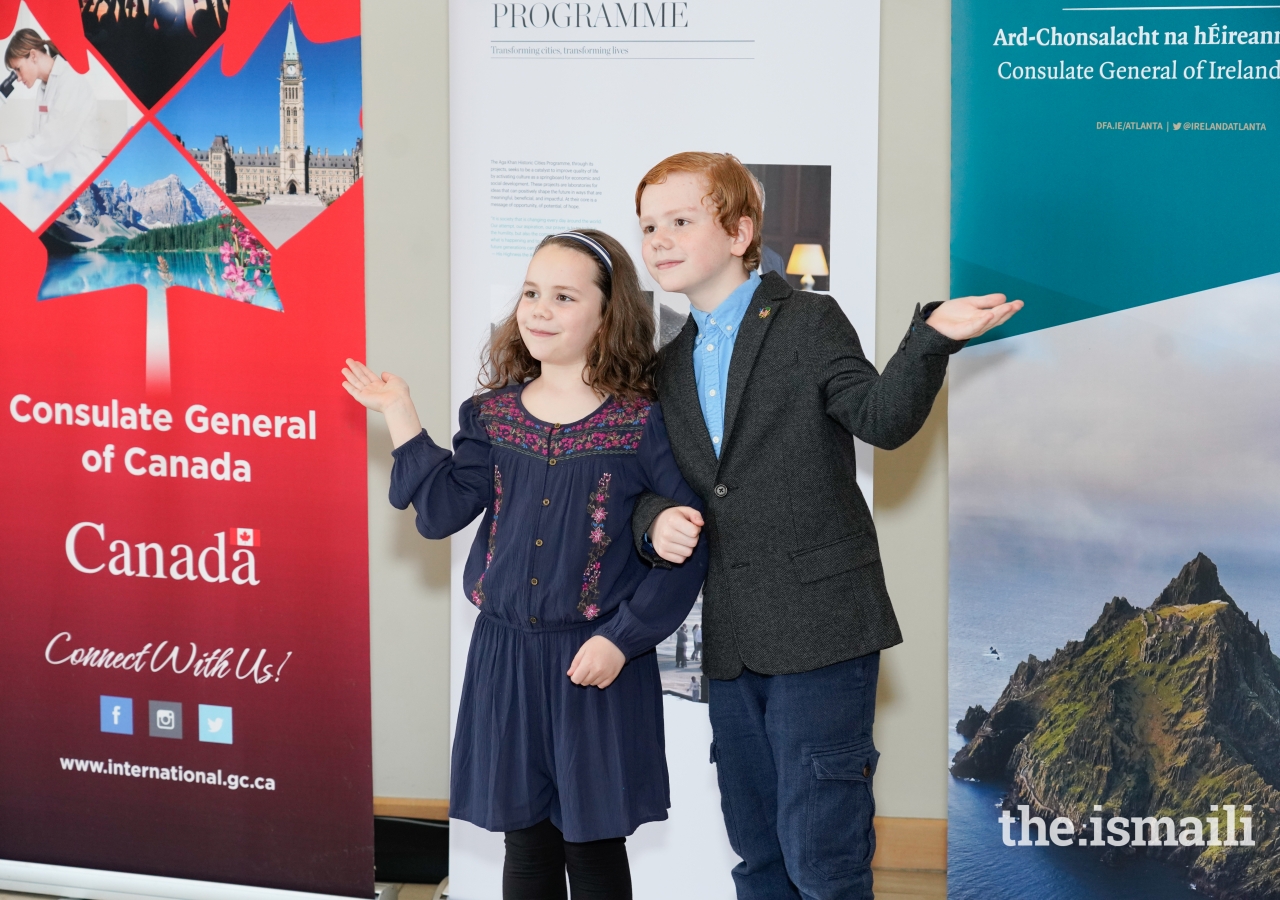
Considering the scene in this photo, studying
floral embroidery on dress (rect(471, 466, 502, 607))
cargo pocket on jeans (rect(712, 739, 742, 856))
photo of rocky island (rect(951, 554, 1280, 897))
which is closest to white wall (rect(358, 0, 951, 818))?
photo of rocky island (rect(951, 554, 1280, 897))

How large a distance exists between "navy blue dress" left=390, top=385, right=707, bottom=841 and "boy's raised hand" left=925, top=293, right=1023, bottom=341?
20.6 inches

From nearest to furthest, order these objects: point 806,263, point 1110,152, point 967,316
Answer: point 967,316 < point 1110,152 < point 806,263

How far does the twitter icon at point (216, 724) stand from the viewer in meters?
2.90

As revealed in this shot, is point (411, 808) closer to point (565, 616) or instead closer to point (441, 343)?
point (441, 343)

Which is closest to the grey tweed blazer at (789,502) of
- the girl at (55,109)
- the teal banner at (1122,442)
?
the teal banner at (1122,442)

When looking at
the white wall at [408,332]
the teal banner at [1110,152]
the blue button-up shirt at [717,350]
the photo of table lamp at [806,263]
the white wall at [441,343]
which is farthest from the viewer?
the white wall at [408,332]

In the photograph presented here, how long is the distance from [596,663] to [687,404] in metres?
0.46

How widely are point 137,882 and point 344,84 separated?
2093mm

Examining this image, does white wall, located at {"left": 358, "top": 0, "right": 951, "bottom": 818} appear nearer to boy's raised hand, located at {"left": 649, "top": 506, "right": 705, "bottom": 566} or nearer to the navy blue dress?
the navy blue dress

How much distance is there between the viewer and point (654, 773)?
200cm

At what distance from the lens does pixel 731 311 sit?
6.29 feet

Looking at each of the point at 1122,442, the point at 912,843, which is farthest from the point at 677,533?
the point at 912,843

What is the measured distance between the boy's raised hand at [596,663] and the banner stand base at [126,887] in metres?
1.35

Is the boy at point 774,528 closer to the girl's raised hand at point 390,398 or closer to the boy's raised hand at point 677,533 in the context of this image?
the boy's raised hand at point 677,533
